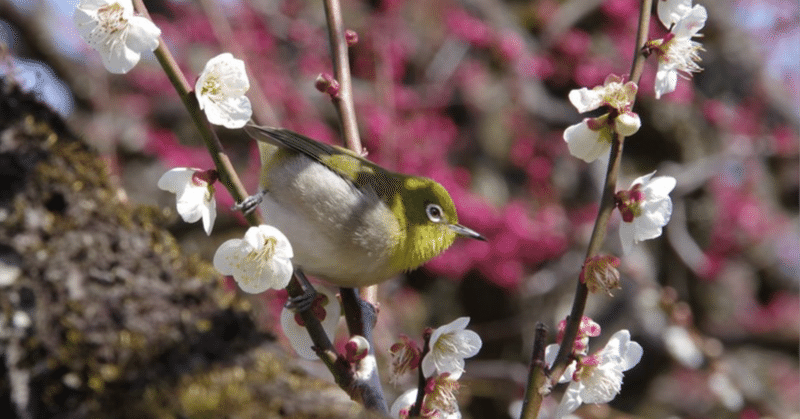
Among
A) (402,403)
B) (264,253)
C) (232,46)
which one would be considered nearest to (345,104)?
(264,253)

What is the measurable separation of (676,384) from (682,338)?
286 centimetres

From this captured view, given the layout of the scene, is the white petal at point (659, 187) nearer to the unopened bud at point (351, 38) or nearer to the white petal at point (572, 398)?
the white petal at point (572, 398)

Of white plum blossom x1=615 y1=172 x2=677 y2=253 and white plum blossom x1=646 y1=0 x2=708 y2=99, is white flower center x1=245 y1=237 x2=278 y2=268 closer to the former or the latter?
white plum blossom x1=615 y1=172 x2=677 y2=253

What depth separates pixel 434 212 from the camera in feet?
4.81

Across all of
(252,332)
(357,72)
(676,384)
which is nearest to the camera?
(252,332)

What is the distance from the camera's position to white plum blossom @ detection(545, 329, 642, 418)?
3.19 feet

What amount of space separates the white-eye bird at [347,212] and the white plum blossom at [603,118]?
1.56 feet

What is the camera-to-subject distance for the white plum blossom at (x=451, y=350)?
973 mm

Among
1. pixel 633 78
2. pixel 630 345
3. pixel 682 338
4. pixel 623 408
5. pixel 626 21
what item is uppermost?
pixel 626 21

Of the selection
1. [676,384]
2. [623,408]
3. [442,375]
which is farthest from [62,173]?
[676,384]

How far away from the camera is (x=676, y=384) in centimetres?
582

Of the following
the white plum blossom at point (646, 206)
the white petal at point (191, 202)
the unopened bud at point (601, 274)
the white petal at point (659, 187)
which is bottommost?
the white petal at point (191, 202)

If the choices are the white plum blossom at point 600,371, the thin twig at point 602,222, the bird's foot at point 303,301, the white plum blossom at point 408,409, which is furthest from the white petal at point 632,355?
→ the bird's foot at point 303,301

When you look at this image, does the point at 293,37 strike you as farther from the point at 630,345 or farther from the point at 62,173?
the point at 630,345
